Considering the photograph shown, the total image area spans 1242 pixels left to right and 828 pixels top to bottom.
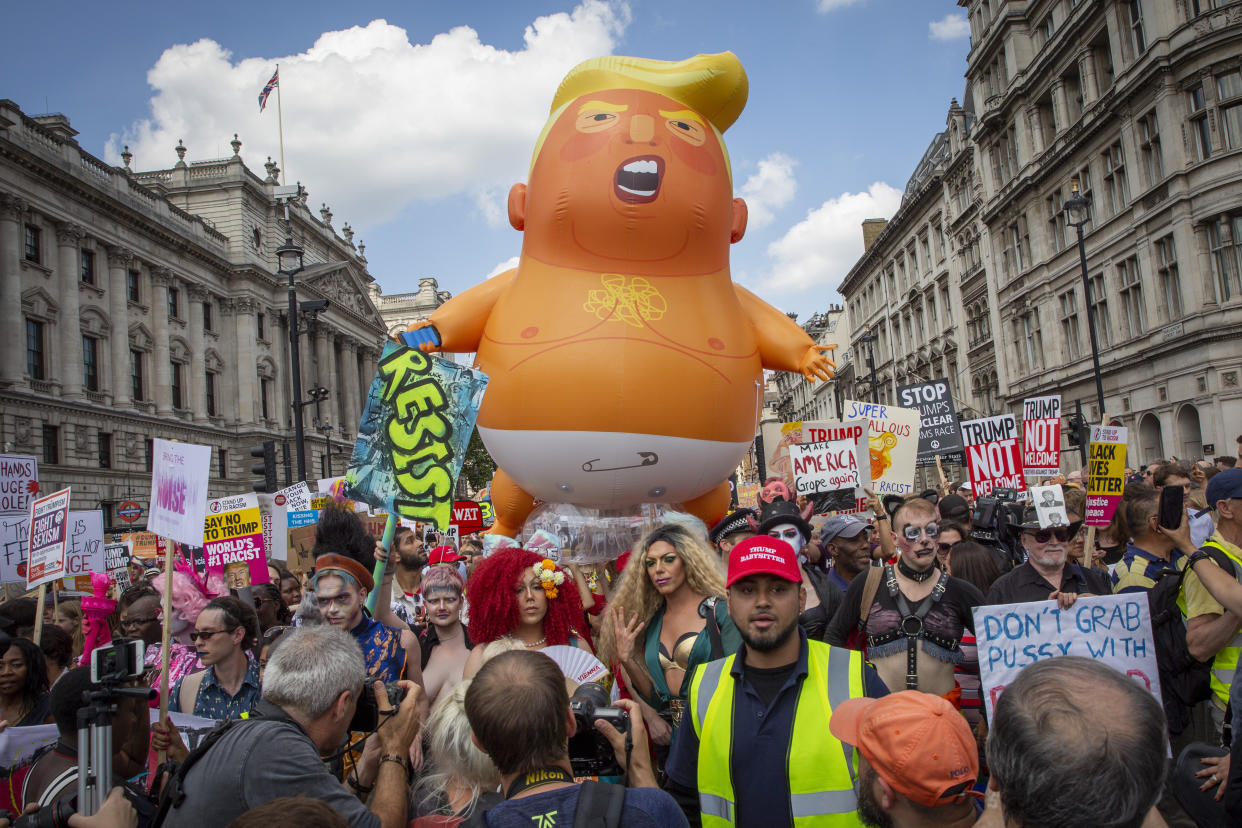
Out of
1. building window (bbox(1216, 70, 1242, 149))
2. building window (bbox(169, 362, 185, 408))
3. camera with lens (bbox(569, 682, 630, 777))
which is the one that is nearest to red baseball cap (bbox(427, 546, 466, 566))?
camera with lens (bbox(569, 682, 630, 777))

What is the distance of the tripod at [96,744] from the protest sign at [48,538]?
4.52 metres

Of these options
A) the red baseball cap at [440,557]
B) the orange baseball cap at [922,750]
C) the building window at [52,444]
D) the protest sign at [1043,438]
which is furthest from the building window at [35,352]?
the orange baseball cap at [922,750]

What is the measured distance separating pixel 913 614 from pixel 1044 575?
3.30 feet

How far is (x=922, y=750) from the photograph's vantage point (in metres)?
1.98

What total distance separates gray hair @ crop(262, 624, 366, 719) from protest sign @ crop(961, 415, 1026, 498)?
8203 millimetres

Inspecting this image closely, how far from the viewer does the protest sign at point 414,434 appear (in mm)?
5215

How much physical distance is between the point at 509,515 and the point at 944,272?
3750 cm

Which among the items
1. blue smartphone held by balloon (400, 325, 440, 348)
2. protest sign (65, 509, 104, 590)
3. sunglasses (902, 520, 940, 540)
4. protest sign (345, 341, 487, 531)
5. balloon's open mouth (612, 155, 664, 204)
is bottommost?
sunglasses (902, 520, 940, 540)

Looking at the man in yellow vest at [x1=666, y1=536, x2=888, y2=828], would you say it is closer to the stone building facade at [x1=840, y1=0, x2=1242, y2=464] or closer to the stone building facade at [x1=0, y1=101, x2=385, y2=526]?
the stone building facade at [x1=840, y1=0, x2=1242, y2=464]

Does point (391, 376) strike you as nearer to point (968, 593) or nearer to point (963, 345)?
point (968, 593)

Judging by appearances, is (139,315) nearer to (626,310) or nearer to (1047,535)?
(626,310)

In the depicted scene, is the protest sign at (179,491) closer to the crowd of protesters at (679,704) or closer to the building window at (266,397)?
the crowd of protesters at (679,704)

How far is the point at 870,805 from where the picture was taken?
82.3 inches

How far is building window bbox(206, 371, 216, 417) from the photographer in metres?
48.6
